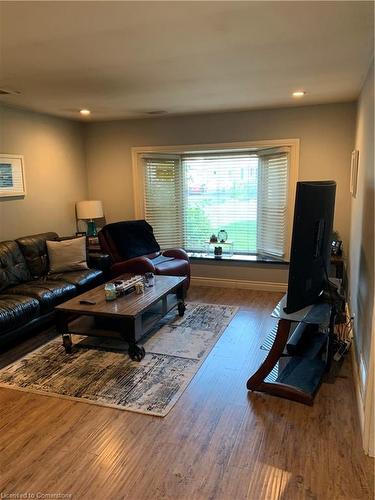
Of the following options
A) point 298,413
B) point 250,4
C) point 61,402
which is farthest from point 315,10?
point 61,402

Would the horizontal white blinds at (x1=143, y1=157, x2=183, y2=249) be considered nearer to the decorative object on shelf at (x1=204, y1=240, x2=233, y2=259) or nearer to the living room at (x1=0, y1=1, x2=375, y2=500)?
the living room at (x1=0, y1=1, x2=375, y2=500)

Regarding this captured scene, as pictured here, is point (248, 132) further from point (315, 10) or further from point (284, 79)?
point (315, 10)

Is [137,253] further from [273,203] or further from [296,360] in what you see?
[296,360]

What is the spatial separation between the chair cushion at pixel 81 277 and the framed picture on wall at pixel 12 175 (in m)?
1.11

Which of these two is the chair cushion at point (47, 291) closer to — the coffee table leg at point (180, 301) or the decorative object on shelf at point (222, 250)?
the coffee table leg at point (180, 301)

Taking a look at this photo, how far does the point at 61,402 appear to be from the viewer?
2.55 m

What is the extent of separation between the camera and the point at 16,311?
3.17 metres

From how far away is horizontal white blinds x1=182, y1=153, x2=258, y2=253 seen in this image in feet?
17.2

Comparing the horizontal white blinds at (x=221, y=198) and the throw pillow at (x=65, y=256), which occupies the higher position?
the horizontal white blinds at (x=221, y=198)

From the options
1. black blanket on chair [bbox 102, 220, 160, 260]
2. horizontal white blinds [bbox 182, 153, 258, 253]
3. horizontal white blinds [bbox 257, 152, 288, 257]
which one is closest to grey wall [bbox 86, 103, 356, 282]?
horizontal white blinds [bbox 257, 152, 288, 257]

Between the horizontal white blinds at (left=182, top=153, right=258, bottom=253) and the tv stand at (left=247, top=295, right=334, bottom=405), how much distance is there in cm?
246

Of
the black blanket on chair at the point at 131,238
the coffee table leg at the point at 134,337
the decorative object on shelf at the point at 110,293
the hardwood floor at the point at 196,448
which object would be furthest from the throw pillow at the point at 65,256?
the hardwood floor at the point at 196,448

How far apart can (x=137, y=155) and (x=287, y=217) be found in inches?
92.9

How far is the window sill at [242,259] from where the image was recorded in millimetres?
5012
